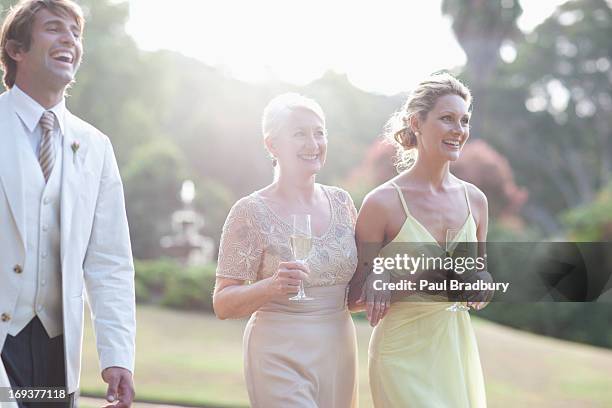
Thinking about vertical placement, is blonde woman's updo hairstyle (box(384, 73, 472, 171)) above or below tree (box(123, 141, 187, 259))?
below

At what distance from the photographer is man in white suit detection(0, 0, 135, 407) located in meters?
2.57

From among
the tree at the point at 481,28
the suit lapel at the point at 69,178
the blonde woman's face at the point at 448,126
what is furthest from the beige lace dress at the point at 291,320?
the tree at the point at 481,28

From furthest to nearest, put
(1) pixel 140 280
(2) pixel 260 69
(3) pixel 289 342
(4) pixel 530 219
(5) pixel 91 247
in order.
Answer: (2) pixel 260 69, (4) pixel 530 219, (1) pixel 140 280, (3) pixel 289 342, (5) pixel 91 247

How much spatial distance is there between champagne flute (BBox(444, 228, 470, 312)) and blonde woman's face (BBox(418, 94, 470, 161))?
0.33m

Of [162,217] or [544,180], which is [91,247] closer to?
[162,217]

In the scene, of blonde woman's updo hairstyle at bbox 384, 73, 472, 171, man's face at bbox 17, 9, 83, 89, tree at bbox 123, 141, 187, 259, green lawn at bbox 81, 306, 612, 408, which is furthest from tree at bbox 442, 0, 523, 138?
man's face at bbox 17, 9, 83, 89

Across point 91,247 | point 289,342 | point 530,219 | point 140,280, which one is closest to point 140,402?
point 289,342

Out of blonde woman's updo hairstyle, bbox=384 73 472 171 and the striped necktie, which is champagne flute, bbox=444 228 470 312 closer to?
blonde woman's updo hairstyle, bbox=384 73 472 171

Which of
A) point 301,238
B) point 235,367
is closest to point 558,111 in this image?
point 235,367

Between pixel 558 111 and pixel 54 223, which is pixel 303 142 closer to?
pixel 54 223

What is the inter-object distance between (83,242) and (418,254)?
58.4 inches

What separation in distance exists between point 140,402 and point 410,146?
448 cm

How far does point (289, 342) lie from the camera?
341 centimetres

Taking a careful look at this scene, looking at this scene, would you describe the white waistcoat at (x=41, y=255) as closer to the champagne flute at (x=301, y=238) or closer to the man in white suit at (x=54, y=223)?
the man in white suit at (x=54, y=223)
